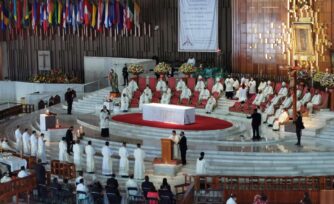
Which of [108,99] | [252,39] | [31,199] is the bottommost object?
[31,199]

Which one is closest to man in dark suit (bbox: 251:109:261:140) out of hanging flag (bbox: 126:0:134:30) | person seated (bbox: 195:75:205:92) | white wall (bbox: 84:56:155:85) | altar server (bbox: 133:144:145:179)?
altar server (bbox: 133:144:145:179)

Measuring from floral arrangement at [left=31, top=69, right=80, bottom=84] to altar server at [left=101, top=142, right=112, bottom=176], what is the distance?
716 inches

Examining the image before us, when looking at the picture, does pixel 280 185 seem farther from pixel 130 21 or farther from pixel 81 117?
pixel 130 21

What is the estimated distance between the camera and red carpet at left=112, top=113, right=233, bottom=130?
1040 inches

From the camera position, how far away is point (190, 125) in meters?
26.8

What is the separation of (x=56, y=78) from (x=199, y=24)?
930 cm

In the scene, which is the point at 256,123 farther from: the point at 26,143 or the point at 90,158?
the point at 26,143

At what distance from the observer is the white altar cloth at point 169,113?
26.8m

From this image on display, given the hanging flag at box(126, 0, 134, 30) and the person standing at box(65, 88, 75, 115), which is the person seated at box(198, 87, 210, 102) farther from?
the hanging flag at box(126, 0, 134, 30)

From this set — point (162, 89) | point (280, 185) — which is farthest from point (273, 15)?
point (280, 185)

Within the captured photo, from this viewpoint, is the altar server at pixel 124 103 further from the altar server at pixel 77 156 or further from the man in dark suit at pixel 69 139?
the altar server at pixel 77 156

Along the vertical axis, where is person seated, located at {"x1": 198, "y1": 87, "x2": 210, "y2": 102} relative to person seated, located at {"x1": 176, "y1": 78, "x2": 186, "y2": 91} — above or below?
below

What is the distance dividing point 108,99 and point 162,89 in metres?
2.40

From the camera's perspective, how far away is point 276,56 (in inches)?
1339
